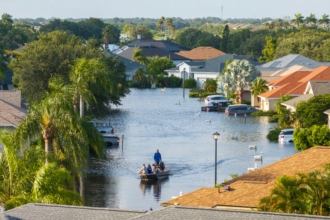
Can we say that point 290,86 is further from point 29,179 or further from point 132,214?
point 132,214

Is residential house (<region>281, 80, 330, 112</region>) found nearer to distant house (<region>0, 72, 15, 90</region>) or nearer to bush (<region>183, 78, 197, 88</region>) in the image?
distant house (<region>0, 72, 15, 90</region>)

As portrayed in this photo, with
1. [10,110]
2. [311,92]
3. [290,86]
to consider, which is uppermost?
[290,86]

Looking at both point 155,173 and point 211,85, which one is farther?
point 211,85

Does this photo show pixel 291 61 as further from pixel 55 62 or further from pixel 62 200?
pixel 62 200

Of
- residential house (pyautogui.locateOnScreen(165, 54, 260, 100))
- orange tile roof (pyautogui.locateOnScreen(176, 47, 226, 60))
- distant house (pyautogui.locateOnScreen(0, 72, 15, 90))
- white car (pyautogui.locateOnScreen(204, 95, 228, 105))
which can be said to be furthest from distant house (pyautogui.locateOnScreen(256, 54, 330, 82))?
orange tile roof (pyautogui.locateOnScreen(176, 47, 226, 60))

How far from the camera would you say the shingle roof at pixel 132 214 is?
717 inches

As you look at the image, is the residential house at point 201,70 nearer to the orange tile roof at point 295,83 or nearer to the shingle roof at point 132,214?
the orange tile roof at point 295,83

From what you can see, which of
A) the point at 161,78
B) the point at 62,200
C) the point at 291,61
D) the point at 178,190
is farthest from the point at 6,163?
the point at 161,78

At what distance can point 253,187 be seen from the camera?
30719 millimetres

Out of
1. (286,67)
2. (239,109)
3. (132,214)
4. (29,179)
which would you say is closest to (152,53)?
(286,67)

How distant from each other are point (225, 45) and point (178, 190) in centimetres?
13439

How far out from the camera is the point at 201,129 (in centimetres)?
6950

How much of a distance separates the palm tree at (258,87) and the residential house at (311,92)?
41.2 ft

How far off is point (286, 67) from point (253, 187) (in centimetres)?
7755
